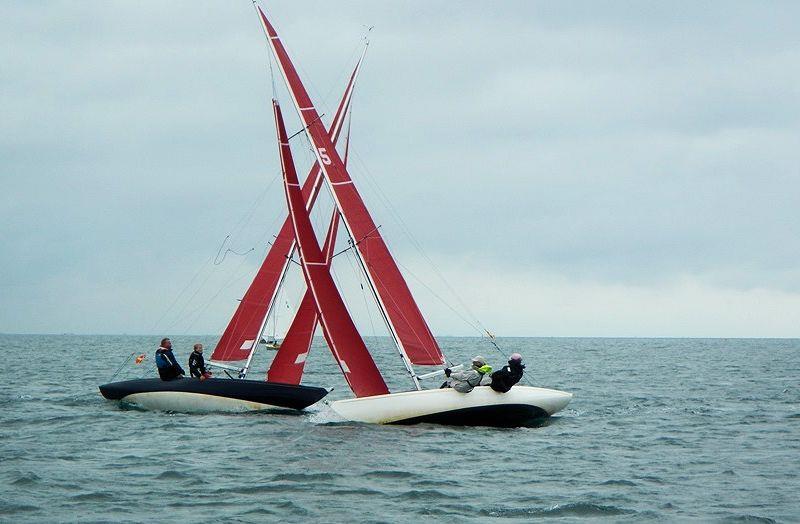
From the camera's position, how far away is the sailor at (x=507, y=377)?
20.2 m

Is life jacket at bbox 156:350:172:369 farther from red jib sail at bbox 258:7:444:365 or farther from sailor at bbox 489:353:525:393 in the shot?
sailor at bbox 489:353:525:393

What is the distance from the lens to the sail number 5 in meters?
21.7

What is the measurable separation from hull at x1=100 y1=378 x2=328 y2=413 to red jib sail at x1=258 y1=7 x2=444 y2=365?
2647mm

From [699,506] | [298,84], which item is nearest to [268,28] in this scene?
[298,84]

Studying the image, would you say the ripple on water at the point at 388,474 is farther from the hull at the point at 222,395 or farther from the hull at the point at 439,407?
the hull at the point at 222,395

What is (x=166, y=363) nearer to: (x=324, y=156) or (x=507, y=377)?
(x=324, y=156)

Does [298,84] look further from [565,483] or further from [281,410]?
[565,483]

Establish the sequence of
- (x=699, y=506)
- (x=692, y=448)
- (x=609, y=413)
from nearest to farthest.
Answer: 1. (x=699, y=506)
2. (x=692, y=448)
3. (x=609, y=413)

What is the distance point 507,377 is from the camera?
2030 cm

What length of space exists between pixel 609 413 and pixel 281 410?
847cm

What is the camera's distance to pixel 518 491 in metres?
14.4

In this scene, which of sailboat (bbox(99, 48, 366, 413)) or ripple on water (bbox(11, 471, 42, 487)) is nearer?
ripple on water (bbox(11, 471, 42, 487))

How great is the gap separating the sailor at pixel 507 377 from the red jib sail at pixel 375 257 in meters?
1.46

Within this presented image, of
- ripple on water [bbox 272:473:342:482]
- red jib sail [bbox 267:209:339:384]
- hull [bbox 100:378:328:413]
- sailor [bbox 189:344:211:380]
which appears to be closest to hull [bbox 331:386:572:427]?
hull [bbox 100:378:328:413]
